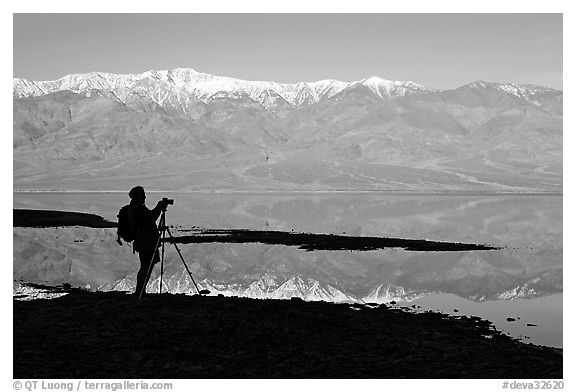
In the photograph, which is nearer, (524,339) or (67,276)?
(524,339)

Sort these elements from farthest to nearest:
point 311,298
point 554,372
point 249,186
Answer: point 249,186 < point 311,298 < point 554,372

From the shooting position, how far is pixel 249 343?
11.8 m

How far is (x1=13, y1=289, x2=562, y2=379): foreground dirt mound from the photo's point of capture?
33.6ft

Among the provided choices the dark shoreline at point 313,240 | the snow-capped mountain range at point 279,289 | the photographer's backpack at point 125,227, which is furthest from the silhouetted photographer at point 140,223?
the dark shoreline at point 313,240

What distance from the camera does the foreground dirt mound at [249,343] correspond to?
10242 mm

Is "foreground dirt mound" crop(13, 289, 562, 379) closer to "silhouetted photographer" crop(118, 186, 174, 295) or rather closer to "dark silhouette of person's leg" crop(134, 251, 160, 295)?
"dark silhouette of person's leg" crop(134, 251, 160, 295)

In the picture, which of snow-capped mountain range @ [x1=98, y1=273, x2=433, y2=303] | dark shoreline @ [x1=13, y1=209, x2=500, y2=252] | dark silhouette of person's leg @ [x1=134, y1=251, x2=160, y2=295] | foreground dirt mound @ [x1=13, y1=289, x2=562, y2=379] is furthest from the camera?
dark shoreline @ [x1=13, y1=209, x2=500, y2=252]

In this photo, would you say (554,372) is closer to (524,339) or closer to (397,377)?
(397,377)

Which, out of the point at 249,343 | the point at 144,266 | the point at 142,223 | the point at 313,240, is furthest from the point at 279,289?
the point at 313,240

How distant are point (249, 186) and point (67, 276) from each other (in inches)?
5139

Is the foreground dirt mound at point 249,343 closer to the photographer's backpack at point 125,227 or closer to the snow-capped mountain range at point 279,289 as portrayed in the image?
the photographer's backpack at point 125,227

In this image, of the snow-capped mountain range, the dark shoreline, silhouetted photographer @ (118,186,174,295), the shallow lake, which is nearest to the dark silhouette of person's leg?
silhouetted photographer @ (118,186,174,295)
